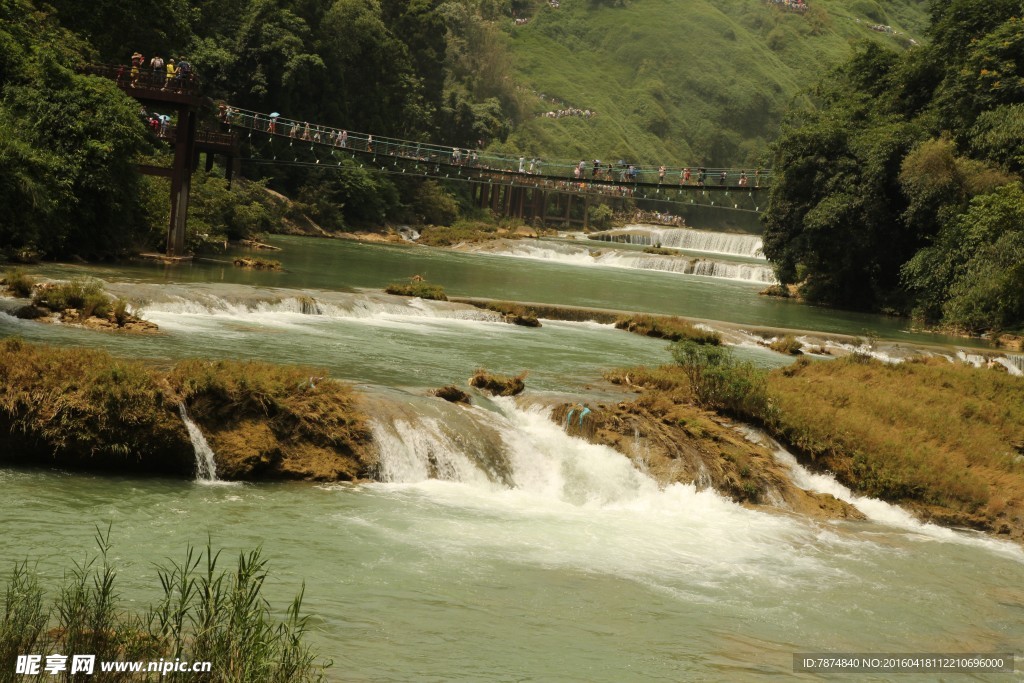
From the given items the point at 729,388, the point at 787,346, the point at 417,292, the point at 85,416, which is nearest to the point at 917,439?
the point at 729,388

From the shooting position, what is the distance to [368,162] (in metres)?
62.3

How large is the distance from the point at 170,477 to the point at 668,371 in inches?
353

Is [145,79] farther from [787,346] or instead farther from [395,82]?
[395,82]

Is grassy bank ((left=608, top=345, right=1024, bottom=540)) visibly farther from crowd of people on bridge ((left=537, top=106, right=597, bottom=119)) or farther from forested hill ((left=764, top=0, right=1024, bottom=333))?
crowd of people on bridge ((left=537, top=106, right=597, bottom=119))

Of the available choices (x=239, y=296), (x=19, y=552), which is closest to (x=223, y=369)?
(x=19, y=552)

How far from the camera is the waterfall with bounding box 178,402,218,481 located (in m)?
11.9

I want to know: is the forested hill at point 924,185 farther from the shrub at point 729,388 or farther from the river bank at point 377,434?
the shrub at point 729,388

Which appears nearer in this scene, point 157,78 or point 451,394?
point 451,394

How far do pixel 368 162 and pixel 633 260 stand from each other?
1723 centimetres

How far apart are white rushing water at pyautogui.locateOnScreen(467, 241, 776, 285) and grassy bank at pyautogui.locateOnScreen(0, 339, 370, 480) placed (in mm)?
40903

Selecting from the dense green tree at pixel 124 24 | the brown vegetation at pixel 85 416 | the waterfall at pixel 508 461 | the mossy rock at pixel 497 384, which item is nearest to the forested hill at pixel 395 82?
the dense green tree at pixel 124 24

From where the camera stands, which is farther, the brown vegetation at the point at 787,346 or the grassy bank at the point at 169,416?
the brown vegetation at the point at 787,346

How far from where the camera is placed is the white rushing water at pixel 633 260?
176 feet

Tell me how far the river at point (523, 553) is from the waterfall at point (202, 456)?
0.29 m
